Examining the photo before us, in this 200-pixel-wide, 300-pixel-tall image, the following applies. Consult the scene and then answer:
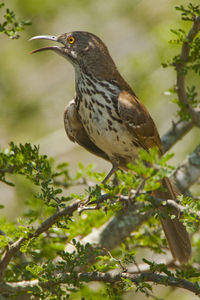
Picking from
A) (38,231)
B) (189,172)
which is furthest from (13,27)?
(189,172)

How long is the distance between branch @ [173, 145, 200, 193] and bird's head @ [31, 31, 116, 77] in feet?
3.59

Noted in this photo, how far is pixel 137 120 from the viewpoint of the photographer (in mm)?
3797

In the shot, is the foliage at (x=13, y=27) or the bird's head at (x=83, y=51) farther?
the bird's head at (x=83, y=51)

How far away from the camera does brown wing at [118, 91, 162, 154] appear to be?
12.2 ft

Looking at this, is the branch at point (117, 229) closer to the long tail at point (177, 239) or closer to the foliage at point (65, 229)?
the foliage at point (65, 229)

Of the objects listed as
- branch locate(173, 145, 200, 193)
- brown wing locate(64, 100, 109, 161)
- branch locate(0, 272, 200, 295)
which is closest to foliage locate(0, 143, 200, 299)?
branch locate(0, 272, 200, 295)

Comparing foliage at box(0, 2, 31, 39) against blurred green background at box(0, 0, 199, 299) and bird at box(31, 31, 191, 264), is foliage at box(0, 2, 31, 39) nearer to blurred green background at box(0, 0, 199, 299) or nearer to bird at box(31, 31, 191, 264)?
bird at box(31, 31, 191, 264)

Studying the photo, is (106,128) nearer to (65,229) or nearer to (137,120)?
(137,120)

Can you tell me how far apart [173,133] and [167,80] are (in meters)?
1.51

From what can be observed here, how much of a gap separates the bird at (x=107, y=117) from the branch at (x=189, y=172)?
0.35m

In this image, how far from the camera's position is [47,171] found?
9.53ft

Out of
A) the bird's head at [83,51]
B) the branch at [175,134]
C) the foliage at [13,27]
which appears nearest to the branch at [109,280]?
the foliage at [13,27]

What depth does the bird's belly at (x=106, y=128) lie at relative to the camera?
3.73m

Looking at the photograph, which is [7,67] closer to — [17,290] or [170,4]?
[170,4]
